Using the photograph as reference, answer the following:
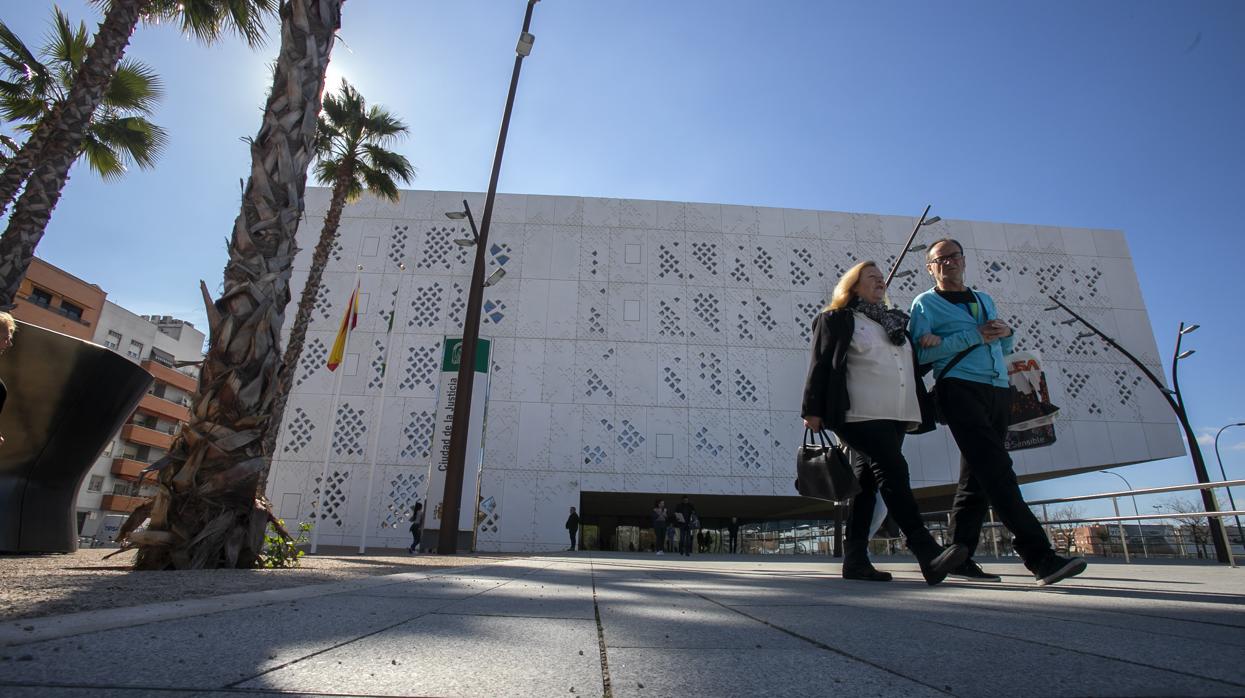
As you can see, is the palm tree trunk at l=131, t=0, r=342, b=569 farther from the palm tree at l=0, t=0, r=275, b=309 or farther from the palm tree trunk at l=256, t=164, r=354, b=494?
the palm tree trunk at l=256, t=164, r=354, b=494

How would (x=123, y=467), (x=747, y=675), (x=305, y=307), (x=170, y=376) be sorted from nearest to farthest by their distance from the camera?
(x=747, y=675)
(x=305, y=307)
(x=123, y=467)
(x=170, y=376)

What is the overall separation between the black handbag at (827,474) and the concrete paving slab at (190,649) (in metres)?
2.61

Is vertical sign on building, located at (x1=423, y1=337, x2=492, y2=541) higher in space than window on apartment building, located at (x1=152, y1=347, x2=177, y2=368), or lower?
lower

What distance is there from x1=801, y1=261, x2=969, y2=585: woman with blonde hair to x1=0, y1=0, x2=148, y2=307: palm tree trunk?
9058 mm

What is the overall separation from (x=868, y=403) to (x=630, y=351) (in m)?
17.4

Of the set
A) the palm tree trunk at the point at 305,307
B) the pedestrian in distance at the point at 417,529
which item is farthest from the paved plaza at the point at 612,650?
the pedestrian in distance at the point at 417,529

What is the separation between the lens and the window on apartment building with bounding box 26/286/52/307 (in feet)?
102

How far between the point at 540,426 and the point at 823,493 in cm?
1685

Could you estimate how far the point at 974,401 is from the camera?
10.8 ft

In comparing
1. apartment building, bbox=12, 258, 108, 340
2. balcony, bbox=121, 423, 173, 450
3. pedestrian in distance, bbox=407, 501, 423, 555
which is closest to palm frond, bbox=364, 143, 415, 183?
pedestrian in distance, bbox=407, 501, 423, 555

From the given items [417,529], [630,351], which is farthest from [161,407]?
[630,351]

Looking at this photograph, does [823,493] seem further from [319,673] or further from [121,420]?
[121,420]

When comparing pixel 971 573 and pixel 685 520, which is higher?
pixel 685 520

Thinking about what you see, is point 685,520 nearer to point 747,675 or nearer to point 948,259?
point 948,259
